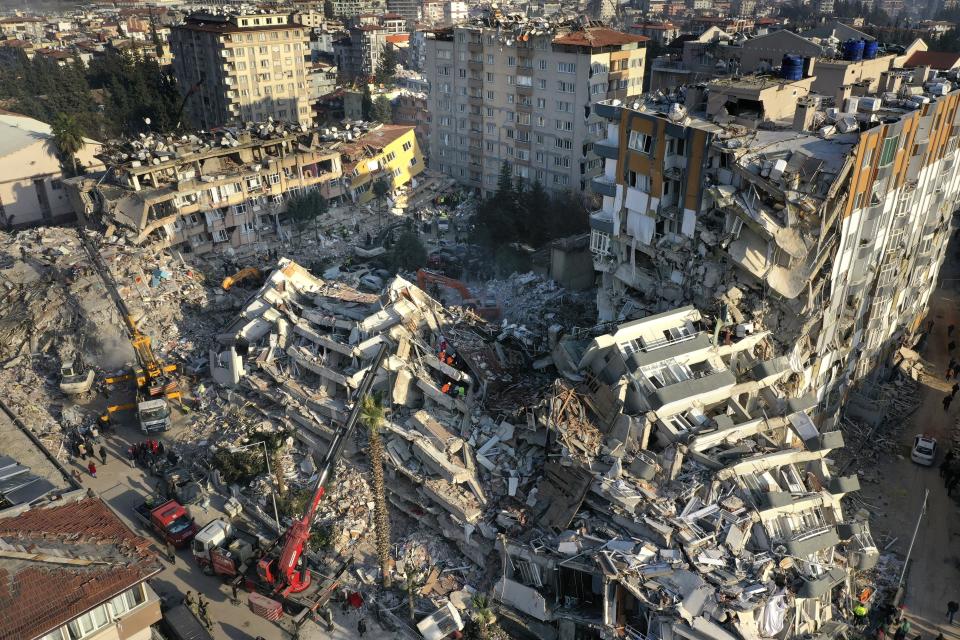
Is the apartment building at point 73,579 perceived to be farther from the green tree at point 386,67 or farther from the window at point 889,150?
the green tree at point 386,67

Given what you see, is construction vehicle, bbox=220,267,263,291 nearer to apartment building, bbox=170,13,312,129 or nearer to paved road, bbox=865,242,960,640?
paved road, bbox=865,242,960,640

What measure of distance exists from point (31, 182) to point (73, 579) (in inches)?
1551

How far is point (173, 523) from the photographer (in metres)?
22.3

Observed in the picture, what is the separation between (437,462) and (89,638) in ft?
35.0

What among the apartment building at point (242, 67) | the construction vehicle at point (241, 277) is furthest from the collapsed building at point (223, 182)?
the apartment building at point (242, 67)

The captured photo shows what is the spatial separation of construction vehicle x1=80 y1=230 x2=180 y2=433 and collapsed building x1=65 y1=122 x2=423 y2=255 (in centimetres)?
948

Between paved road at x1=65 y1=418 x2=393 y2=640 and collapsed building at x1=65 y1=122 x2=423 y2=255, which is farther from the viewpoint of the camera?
collapsed building at x1=65 y1=122 x2=423 y2=255

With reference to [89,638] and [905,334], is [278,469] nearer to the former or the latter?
[89,638]

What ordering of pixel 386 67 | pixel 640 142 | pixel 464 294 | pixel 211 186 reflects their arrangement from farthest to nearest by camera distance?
pixel 386 67, pixel 211 186, pixel 464 294, pixel 640 142

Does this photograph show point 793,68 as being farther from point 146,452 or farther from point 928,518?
point 146,452

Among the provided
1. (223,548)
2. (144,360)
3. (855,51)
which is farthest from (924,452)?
(144,360)

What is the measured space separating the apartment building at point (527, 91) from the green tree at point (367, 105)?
16.3 meters

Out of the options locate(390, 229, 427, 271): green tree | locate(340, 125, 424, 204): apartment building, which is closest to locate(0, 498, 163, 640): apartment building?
locate(390, 229, 427, 271): green tree

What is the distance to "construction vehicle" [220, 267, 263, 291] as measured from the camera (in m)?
36.0
